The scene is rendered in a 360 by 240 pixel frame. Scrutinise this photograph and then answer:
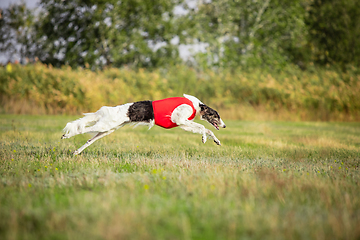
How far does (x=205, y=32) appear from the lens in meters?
27.1

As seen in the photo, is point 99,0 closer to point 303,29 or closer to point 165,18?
point 165,18

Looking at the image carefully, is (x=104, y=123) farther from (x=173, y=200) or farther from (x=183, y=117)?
(x=173, y=200)

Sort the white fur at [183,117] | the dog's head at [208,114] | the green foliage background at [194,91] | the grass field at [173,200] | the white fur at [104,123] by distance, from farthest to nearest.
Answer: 1. the green foliage background at [194,91]
2. the dog's head at [208,114]
3. the white fur at [183,117]
4. the white fur at [104,123]
5. the grass field at [173,200]

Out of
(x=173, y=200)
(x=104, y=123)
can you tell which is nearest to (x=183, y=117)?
(x=104, y=123)

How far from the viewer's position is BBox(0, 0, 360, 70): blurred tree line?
80.5 feet

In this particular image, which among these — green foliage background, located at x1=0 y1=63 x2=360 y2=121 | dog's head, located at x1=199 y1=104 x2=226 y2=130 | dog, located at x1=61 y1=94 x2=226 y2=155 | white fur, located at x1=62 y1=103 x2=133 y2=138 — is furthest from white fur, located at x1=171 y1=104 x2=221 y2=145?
green foliage background, located at x1=0 y1=63 x2=360 y2=121

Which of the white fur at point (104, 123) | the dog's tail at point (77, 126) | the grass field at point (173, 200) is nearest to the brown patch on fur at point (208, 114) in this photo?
the grass field at point (173, 200)

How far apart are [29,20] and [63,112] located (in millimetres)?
18728

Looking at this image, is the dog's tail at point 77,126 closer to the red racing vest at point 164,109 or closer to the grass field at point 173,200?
the grass field at point 173,200

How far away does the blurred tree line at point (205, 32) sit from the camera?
80.5 feet

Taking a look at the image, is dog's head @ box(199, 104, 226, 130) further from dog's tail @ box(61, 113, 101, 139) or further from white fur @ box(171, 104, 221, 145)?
dog's tail @ box(61, 113, 101, 139)

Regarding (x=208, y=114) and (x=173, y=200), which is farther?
(x=208, y=114)

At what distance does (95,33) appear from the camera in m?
25.2

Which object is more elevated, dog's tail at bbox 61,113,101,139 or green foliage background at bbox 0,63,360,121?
green foliage background at bbox 0,63,360,121
